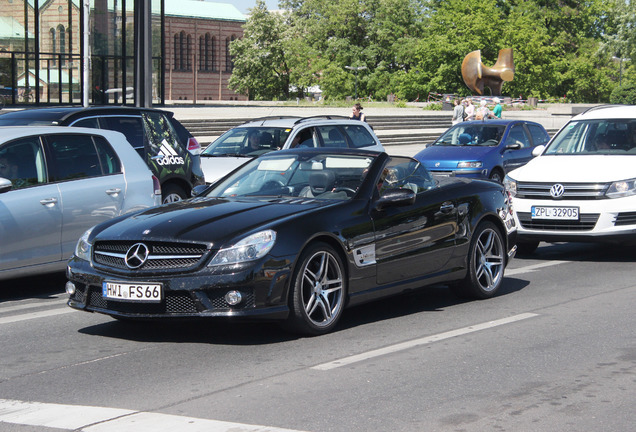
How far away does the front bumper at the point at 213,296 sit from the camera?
255 inches

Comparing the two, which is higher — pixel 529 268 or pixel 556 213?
pixel 556 213

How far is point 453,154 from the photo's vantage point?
63.9ft

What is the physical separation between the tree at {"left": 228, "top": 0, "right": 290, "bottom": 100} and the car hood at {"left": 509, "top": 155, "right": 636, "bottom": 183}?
7726 centimetres

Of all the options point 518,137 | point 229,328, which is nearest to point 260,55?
point 518,137

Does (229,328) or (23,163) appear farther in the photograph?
(23,163)

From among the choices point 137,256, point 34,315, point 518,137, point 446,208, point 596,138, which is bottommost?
point 34,315

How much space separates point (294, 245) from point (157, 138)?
703cm

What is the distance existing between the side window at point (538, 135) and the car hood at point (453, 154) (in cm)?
159

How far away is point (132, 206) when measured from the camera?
9.76m

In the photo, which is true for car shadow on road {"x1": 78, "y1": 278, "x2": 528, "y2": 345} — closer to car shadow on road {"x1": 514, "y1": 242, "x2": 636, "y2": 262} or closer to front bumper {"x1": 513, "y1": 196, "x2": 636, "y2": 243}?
front bumper {"x1": 513, "y1": 196, "x2": 636, "y2": 243}

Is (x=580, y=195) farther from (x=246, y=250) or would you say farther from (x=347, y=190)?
(x=246, y=250)

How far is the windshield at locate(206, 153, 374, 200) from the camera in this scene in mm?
7750

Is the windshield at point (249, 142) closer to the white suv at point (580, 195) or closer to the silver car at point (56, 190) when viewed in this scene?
the white suv at point (580, 195)

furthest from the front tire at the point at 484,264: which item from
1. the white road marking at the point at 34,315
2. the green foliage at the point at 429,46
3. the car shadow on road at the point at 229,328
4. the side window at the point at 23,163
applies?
the green foliage at the point at 429,46
